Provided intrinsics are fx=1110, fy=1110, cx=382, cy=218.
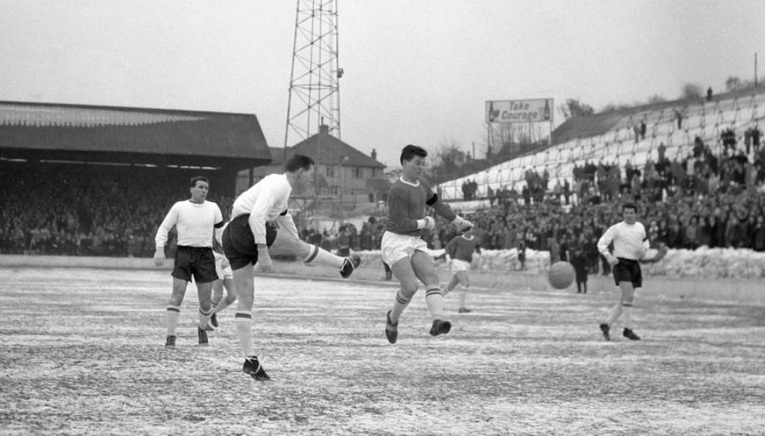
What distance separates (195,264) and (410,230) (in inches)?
127

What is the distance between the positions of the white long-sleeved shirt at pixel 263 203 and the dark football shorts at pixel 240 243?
0.09 metres

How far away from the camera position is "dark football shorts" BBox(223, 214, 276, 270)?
1078 cm

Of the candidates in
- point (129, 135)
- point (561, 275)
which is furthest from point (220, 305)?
point (129, 135)

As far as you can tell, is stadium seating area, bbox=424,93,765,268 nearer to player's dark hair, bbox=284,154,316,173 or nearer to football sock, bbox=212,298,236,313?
football sock, bbox=212,298,236,313

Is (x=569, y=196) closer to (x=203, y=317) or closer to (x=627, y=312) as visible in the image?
(x=627, y=312)

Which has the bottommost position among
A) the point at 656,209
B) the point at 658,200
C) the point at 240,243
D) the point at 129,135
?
the point at 240,243

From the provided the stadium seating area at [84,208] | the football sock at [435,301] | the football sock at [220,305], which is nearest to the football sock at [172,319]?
the football sock at [220,305]

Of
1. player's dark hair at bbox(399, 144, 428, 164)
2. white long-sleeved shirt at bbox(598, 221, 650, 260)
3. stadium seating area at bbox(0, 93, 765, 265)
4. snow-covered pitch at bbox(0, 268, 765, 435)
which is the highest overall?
stadium seating area at bbox(0, 93, 765, 265)

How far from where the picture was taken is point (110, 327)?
A: 1738 centimetres

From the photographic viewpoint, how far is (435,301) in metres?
13.0

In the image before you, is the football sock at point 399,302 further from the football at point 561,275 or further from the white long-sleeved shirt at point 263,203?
the football at point 561,275

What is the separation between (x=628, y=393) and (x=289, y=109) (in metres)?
60.4

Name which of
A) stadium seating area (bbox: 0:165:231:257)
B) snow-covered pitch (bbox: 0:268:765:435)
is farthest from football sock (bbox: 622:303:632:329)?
stadium seating area (bbox: 0:165:231:257)

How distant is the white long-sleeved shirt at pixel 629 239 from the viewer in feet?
58.7
